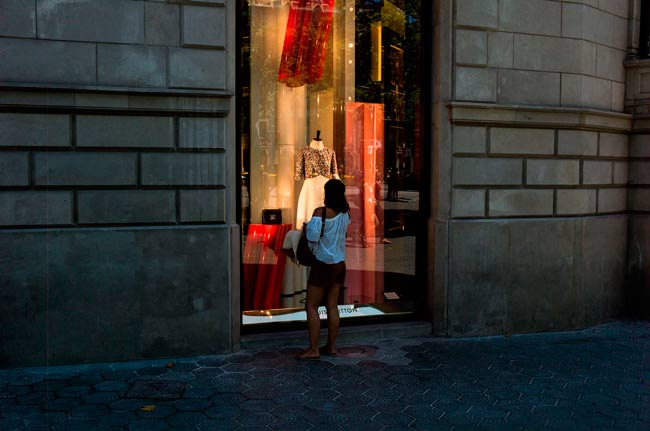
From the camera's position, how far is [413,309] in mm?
8547

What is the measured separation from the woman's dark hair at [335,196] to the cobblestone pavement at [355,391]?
63.8 inches

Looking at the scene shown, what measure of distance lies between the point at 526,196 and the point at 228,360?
4.17 metres

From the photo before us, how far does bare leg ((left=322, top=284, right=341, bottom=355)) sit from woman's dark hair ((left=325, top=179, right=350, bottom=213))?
2.82 feet

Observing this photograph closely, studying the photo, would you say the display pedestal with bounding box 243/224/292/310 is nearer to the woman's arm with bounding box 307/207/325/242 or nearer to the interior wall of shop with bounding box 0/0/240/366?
the interior wall of shop with bounding box 0/0/240/366

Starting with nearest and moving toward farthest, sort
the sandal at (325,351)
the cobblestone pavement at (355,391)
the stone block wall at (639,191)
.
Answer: the cobblestone pavement at (355,391) → the sandal at (325,351) → the stone block wall at (639,191)

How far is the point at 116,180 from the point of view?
6855mm

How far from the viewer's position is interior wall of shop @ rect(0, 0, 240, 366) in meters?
6.58

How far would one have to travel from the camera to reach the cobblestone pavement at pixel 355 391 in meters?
5.34

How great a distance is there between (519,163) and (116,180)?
480cm

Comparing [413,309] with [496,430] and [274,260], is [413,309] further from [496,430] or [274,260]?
[496,430]

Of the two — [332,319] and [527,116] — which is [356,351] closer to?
[332,319]

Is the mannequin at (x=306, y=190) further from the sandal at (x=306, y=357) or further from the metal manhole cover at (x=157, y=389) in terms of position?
the metal manhole cover at (x=157, y=389)

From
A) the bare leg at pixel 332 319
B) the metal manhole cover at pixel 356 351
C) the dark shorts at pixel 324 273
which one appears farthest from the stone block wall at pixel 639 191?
the dark shorts at pixel 324 273

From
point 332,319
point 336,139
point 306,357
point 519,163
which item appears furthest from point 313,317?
point 519,163
